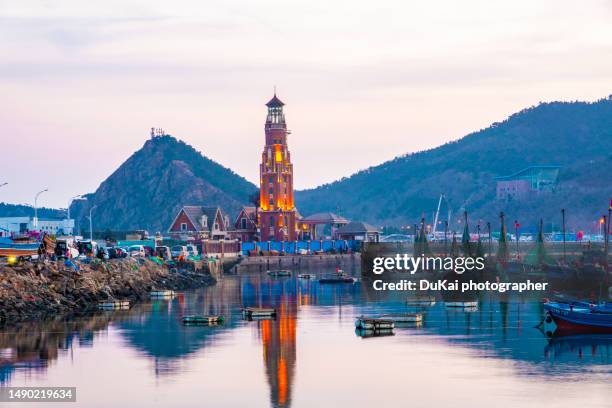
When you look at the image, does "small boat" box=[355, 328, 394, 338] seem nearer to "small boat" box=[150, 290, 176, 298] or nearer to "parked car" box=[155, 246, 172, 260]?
"small boat" box=[150, 290, 176, 298]

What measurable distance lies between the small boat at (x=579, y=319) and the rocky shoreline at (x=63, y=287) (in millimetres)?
39830

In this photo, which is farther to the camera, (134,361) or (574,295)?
(574,295)

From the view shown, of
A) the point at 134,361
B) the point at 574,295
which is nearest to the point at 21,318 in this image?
the point at 134,361

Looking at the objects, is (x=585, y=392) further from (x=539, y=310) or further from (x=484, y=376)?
(x=539, y=310)

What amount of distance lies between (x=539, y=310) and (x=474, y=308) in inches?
236

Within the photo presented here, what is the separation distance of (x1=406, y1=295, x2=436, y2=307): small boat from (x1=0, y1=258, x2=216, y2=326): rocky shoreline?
1073 inches

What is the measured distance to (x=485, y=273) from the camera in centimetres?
16362

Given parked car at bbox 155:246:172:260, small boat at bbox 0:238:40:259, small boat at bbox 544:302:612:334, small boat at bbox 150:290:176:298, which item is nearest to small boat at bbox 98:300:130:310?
small boat at bbox 0:238:40:259

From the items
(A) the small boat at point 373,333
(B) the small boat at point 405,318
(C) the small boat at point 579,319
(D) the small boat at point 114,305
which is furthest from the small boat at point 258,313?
(C) the small boat at point 579,319

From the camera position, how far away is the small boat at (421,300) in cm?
11907

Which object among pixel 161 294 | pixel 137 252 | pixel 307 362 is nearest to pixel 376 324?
pixel 307 362

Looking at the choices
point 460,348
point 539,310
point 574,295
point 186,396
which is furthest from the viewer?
point 574,295

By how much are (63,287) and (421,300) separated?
35117 mm

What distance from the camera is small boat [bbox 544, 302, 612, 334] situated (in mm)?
87062
